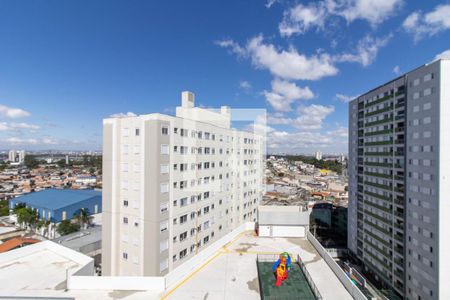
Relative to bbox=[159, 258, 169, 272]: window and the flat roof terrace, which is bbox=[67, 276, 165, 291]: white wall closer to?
the flat roof terrace

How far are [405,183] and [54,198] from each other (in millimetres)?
71478

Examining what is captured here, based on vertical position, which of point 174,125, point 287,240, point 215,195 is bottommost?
point 287,240

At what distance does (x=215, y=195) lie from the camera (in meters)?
28.4

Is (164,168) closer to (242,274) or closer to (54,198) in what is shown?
(242,274)

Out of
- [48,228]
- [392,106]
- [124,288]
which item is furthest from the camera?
[48,228]

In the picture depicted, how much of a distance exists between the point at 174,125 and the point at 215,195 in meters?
11.5

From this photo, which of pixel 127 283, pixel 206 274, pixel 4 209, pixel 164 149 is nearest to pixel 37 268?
pixel 127 283

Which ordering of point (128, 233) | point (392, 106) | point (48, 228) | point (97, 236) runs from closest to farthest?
point (128, 233) < point (392, 106) < point (97, 236) < point (48, 228)

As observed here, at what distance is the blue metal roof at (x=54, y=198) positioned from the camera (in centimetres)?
5228

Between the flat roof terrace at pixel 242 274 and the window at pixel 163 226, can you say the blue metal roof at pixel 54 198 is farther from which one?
the flat roof terrace at pixel 242 274

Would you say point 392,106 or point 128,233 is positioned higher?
point 392,106

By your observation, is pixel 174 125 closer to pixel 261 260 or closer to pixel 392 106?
pixel 261 260

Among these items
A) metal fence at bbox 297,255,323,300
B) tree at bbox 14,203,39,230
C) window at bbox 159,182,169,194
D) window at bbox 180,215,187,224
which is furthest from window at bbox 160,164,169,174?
tree at bbox 14,203,39,230

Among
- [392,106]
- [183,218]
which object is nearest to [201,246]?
[183,218]
